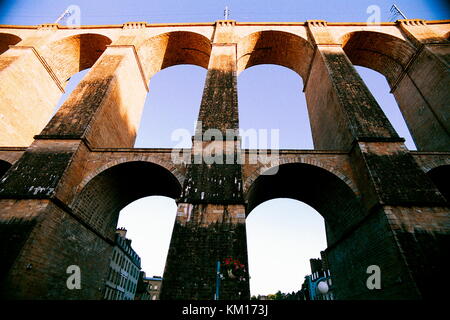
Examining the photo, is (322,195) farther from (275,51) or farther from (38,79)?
(38,79)

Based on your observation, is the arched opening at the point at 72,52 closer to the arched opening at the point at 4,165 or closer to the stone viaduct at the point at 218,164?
the stone viaduct at the point at 218,164

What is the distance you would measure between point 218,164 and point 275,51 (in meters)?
12.4

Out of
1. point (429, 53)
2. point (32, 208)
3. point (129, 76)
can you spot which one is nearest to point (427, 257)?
point (32, 208)

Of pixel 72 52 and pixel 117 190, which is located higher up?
pixel 72 52

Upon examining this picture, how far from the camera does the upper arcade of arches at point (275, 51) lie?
16.1 meters

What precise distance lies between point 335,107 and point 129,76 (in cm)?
1152

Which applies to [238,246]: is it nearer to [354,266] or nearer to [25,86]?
[354,266]

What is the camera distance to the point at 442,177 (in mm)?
10000

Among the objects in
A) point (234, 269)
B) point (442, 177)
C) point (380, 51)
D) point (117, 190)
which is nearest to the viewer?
point (234, 269)

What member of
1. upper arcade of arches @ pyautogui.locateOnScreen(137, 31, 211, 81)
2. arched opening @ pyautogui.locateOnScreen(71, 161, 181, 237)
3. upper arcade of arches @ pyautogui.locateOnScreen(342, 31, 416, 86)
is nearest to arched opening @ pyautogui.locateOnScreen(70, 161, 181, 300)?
arched opening @ pyautogui.locateOnScreen(71, 161, 181, 237)

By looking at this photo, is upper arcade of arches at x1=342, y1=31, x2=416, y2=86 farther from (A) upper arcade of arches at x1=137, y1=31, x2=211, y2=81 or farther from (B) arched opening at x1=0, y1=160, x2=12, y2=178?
(B) arched opening at x1=0, y1=160, x2=12, y2=178

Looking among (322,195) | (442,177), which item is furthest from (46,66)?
(442,177)

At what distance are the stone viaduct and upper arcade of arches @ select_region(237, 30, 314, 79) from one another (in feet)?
0.36

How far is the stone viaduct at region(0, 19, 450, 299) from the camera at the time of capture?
7.07 m
